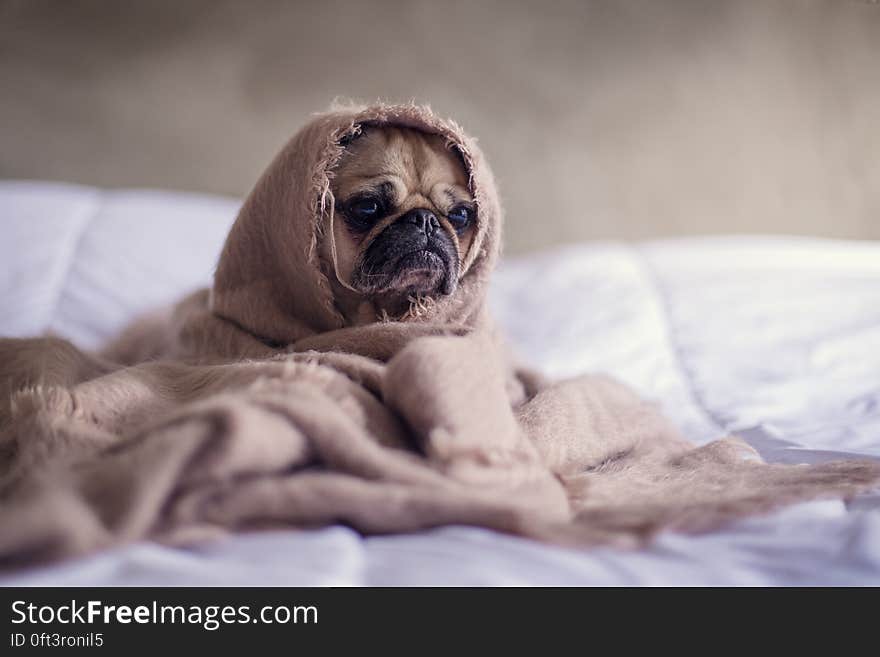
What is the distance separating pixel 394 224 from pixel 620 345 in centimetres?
74

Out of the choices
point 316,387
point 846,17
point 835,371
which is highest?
point 846,17

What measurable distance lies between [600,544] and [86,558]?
478mm

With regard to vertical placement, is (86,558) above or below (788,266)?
below

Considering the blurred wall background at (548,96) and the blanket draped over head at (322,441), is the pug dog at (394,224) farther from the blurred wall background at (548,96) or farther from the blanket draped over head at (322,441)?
the blurred wall background at (548,96)

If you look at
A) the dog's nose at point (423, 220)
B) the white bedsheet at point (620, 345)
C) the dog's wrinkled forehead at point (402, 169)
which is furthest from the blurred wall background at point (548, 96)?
the dog's nose at point (423, 220)

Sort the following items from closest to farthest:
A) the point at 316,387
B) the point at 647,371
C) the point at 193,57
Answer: the point at 316,387 < the point at 647,371 < the point at 193,57

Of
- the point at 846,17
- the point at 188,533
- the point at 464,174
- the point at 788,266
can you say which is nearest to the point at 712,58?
the point at 846,17

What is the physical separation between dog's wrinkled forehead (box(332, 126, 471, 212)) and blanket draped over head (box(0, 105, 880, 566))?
4 centimetres

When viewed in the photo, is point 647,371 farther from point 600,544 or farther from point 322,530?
point 322,530

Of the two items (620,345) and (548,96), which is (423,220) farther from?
(548,96)

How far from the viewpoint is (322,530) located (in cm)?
76

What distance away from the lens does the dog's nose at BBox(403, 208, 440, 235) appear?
1.32 m

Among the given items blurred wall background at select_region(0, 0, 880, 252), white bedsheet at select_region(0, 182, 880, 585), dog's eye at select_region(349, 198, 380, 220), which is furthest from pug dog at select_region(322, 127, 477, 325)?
blurred wall background at select_region(0, 0, 880, 252)

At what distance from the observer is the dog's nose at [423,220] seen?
1.32 metres
